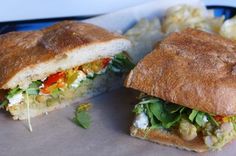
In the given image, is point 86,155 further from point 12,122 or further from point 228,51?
point 228,51

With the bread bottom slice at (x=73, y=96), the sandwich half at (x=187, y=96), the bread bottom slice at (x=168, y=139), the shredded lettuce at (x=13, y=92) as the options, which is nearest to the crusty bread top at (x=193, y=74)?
the sandwich half at (x=187, y=96)

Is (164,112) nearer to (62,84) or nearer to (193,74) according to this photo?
(193,74)

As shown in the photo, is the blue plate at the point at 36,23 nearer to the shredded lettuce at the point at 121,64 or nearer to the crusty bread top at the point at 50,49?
the crusty bread top at the point at 50,49

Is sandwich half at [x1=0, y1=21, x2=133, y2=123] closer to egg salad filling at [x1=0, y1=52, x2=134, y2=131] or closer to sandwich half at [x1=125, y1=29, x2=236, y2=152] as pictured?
egg salad filling at [x1=0, y1=52, x2=134, y2=131]

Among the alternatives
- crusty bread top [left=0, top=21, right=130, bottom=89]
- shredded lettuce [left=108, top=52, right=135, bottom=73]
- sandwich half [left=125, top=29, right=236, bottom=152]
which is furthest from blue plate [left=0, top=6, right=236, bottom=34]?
sandwich half [left=125, top=29, right=236, bottom=152]

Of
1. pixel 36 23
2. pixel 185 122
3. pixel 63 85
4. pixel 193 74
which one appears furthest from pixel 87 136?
pixel 36 23

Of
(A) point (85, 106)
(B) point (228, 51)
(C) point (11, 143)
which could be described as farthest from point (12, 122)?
(B) point (228, 51)
